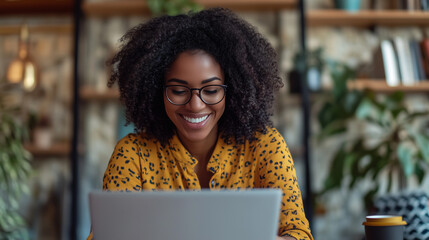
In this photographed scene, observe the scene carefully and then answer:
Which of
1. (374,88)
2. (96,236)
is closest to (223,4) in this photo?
(374,88)

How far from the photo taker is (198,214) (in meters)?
0.82

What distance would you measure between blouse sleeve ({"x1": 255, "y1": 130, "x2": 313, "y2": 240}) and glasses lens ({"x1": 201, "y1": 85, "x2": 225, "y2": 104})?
197mm

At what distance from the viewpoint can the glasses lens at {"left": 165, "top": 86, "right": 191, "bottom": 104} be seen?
4.27 ft

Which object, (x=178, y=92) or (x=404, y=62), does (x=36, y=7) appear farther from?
(x=404, y=62)

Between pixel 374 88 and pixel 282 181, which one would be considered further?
pixel 374 88

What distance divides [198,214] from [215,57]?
0.60 metres

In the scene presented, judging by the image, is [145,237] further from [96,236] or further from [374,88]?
[374,88]

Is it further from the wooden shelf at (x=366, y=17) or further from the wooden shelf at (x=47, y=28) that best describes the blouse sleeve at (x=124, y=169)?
the wooden shelf at (x=47, y=28)

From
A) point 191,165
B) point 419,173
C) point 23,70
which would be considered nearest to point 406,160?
point 419,173

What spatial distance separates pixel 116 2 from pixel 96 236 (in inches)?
92.1

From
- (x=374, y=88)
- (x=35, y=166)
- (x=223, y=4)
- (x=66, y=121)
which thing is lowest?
(x=35, y=166)

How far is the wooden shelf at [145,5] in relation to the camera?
9.70 feet

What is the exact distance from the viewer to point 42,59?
323 centimetres

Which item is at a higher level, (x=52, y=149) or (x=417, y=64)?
(x=417, y=64)
